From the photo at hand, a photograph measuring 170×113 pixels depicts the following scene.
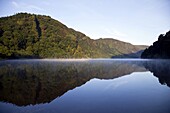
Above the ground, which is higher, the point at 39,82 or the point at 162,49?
the point at 162,49

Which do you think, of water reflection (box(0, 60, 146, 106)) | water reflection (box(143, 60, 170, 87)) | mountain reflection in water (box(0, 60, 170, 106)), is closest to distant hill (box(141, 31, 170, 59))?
water reflection (box(143, 60, 170, 87))

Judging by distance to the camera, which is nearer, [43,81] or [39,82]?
[39,82]

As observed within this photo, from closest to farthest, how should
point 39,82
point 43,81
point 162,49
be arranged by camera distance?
point 39,82 → point 43,81 → point 162,49

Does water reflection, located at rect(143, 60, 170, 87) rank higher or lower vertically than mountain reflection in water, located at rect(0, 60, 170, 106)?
higher

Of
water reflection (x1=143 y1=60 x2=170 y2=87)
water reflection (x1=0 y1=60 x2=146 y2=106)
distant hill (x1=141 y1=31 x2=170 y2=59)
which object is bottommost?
water reflection (x1=0 y1=60 x2=146 y2=106)

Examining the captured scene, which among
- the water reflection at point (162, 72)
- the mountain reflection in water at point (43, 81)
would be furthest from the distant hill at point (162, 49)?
the mountain reflection in water at point (43, 81)

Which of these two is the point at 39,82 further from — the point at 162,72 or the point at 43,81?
the point at 162,72

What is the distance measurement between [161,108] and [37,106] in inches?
309

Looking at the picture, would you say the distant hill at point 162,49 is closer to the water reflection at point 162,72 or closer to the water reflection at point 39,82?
the water reflection at point 162,72

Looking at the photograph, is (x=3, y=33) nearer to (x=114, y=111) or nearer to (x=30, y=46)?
(x=30, y=46)

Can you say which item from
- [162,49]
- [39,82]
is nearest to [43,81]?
[39,82]

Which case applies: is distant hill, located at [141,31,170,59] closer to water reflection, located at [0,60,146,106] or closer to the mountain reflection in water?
the mountain reflection in water

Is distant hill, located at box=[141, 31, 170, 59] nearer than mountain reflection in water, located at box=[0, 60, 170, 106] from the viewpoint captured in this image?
No

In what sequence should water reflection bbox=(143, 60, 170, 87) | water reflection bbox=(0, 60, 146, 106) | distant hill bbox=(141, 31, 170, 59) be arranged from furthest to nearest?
1. distant hill bbox=(141, 31, 170, 59)
2. water reflection bbox=(143, 60, 170, 87)
3. water reflection bbox=(0, 60, 146, 106)
